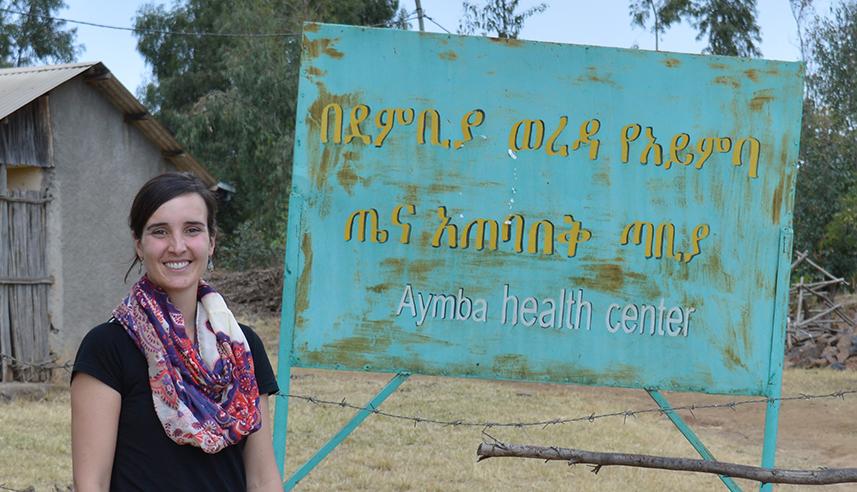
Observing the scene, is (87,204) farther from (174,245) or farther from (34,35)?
(34,35)

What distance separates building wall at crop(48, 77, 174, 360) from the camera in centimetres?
1149

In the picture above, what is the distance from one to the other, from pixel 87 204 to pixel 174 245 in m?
9.88

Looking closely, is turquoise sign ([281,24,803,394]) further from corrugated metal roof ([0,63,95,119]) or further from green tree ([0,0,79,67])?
green tree ([0,0,79,67])

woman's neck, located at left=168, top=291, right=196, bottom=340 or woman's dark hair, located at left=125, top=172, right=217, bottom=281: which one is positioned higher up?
woman's dark hair, located at left=125, top=172, right=217, bottom=281

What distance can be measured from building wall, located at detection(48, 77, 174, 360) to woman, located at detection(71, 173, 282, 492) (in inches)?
370

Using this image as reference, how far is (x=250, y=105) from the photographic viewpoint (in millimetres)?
25547

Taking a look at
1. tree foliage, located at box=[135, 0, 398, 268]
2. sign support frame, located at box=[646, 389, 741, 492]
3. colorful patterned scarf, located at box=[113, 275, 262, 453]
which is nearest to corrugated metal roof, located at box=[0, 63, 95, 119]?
sign support frame, located at box=[646, 389, 741, 492]

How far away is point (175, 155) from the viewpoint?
42.6 feet

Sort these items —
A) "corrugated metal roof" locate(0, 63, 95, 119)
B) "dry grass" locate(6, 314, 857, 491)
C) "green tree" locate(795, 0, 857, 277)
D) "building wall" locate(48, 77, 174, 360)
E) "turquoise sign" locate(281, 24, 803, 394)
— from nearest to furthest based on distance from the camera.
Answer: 1. "turquoise sign" locate(281, 24, 803, 394)
2. "dry grass" locate(6, 314, 857, 491)
3. "corrugated metal roof" locate(0, 63, 95, 119)
4. "building wall" locate(48, 77, 174, 360)
5. "green tree" locate(795, 0, 857, 277)

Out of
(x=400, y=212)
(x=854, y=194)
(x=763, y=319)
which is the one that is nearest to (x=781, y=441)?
(x=763, y=319)

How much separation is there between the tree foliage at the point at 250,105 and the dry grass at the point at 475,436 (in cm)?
1226

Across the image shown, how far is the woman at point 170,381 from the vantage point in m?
2.39

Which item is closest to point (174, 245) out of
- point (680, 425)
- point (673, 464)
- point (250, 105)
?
point (673, 464)

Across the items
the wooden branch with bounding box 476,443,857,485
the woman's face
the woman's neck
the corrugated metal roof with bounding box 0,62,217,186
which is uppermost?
the corrugated metal roof with bounding box 0,62,217,186
